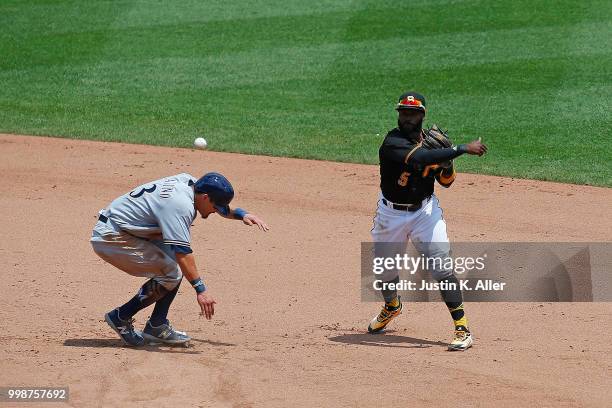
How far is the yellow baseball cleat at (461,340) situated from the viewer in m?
7.54

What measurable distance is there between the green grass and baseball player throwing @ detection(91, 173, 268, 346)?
5.85m

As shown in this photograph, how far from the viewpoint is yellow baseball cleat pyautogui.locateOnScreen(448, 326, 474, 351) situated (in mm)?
7535

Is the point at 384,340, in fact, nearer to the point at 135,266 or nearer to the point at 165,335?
the point at 165,335

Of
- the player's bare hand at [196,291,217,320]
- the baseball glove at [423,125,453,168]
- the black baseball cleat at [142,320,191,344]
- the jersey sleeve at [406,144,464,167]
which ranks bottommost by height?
the black baseball cleat at [142,320,191,344]

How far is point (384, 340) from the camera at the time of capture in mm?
7941

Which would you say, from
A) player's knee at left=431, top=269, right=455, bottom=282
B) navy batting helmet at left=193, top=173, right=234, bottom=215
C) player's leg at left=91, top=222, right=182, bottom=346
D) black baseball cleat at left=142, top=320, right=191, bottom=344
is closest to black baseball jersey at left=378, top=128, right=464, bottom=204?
player's knee at left=431, top=269, right=455, bottom=282

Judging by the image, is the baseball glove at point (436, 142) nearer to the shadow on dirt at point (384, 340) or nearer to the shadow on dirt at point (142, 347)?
the shadow on dirt at point (384, 340)

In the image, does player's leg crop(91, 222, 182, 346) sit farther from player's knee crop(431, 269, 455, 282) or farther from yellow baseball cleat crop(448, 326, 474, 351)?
yellow baseball cleat crop(448, 326, 474, 351)

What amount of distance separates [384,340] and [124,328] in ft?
6.57

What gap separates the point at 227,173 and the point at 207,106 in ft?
9.91

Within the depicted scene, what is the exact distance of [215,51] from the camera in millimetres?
17422

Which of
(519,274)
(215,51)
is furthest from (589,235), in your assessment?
(215,51)

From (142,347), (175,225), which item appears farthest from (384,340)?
(175,225)

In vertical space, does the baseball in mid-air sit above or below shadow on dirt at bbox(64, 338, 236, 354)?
above
